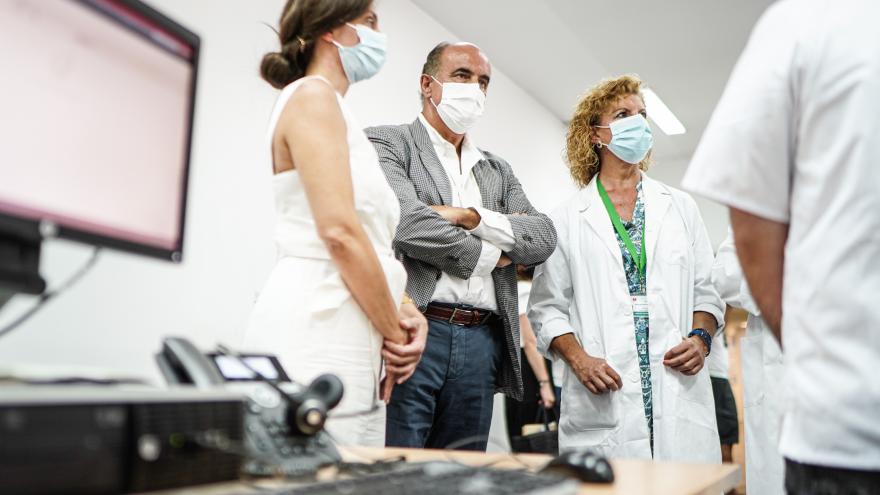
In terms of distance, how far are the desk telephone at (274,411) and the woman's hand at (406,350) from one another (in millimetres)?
430

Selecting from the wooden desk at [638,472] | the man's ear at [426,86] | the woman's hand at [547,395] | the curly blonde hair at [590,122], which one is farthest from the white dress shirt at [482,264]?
the woman's hand at [547,395]

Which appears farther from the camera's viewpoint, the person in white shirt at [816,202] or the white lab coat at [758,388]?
the white lab coat at [758,388]

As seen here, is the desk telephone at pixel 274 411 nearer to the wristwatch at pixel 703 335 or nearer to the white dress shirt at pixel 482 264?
the white dress shirt at pixel 482 264

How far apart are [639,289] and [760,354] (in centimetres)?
51

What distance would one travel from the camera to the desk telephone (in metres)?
0.80

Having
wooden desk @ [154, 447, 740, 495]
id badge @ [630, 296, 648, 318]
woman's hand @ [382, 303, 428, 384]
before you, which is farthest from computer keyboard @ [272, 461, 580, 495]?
id badge @ [630, 296, 648, 318]

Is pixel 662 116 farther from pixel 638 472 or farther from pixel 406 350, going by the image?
pixel 638 472

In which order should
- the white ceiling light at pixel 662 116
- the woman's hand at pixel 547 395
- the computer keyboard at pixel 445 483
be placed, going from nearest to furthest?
1. the computer keyboard at pixel 445 483
2. the woman's hand at pixel 547 395
3. the white ceiling light at pixel 662 116

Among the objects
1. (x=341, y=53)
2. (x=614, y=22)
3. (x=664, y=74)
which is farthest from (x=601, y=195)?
(x=664, y=74)

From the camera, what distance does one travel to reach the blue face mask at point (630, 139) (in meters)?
2.38

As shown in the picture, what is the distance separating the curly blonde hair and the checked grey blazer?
0.39 metres

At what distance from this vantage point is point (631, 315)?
211 centimetres

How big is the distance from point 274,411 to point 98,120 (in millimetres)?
404

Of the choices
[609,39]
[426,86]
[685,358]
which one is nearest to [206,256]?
[426,86]
